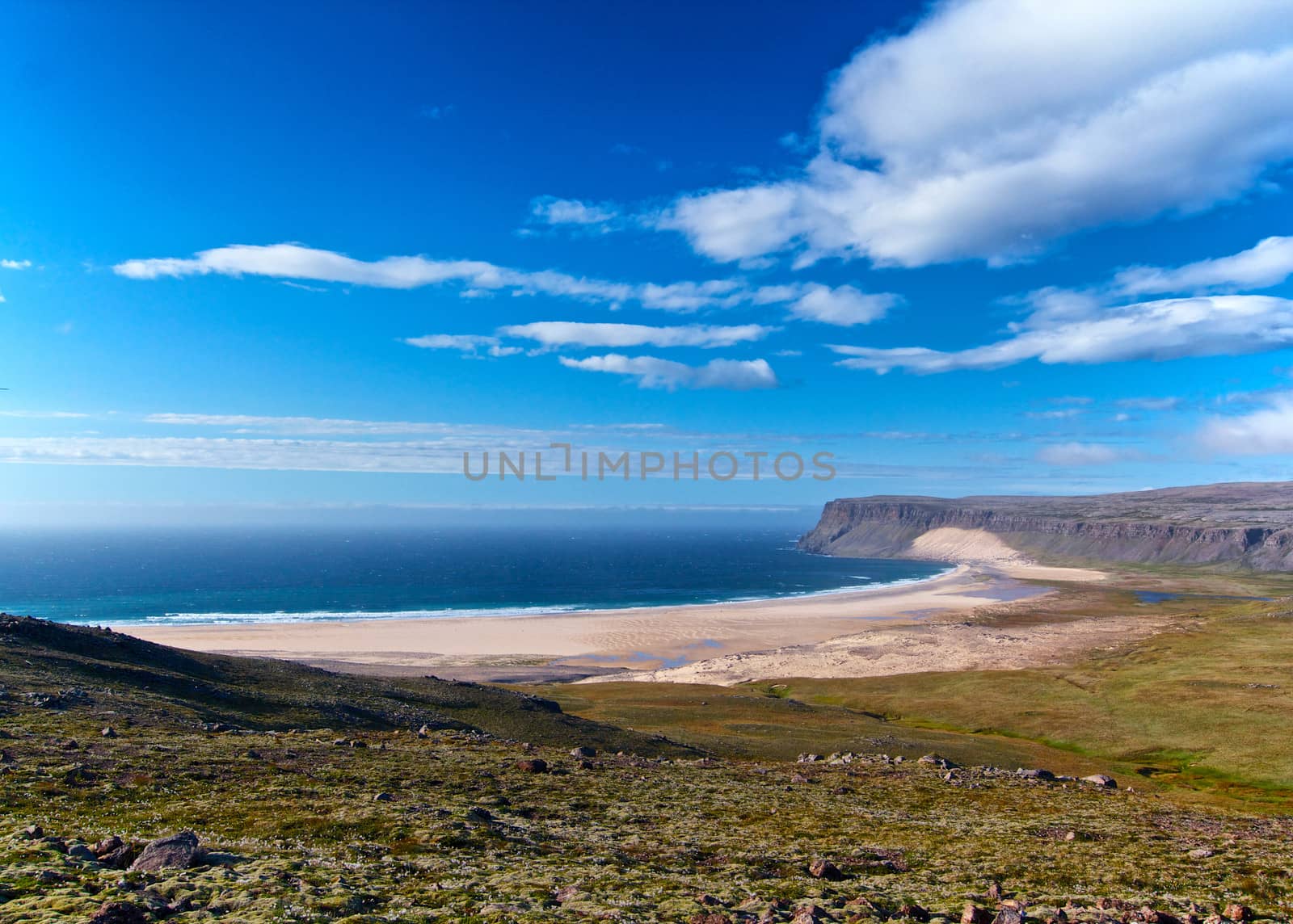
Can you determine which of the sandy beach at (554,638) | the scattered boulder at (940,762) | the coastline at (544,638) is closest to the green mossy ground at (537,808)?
the scattered boulder at (940,762)

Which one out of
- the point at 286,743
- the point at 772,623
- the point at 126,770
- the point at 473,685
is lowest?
the point at 772,623

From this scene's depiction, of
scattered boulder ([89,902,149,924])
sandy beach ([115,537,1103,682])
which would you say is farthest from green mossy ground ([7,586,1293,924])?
sandy beach ([115,537,1103,682])

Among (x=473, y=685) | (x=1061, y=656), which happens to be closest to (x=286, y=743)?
(x=473, y=685)

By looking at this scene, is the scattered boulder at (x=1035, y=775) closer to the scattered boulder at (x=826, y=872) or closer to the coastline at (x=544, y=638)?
the scattered boulder at (x=826, y=872)

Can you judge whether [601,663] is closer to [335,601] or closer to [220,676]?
[220,676]

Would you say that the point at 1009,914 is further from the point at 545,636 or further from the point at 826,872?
the point at 545,636

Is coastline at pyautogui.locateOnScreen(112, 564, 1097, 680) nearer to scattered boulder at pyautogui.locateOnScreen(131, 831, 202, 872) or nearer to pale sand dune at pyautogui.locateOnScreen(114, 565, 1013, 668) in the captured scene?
pale sand dune at pyautogui.locateOnScreen(114, 565, 1013, 668)
